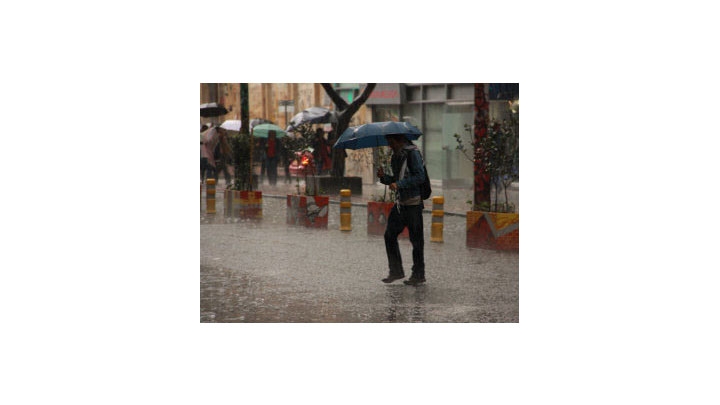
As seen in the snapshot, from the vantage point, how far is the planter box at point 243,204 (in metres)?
19.1

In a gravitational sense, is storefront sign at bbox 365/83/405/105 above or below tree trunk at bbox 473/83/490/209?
above

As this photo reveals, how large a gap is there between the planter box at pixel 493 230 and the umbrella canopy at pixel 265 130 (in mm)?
12783

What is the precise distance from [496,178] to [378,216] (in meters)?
2.49

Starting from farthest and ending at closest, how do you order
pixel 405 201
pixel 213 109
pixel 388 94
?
pixel 388 94 < pixel 213 109 < pixel 405 201

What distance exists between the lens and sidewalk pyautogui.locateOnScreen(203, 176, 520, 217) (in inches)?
793

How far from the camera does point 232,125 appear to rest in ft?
72.3

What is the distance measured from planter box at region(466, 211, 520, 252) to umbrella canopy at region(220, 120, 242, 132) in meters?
7.59

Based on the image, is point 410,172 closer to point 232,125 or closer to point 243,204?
point 243,204

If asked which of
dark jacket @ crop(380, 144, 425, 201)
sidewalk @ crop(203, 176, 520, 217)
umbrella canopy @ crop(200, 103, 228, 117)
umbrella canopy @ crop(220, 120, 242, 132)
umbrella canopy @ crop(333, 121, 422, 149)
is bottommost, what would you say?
sidewalk @ crop(203, 176, 520, 217)

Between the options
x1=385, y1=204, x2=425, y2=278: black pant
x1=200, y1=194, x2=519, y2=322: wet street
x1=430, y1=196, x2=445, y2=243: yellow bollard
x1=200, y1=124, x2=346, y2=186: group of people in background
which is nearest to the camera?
x1=200, y1=194, x2=519, y2=322: wet street

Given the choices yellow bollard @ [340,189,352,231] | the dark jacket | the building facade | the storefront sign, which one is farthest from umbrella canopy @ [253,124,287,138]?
the dark jacket

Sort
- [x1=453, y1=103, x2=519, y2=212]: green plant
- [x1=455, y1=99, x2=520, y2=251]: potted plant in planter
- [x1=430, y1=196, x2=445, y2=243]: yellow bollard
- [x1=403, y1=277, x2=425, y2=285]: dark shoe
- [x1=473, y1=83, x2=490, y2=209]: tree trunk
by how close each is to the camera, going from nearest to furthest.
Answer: [x1=403, y1=277, x2=425, y2=285]: dark shoe
[x1=455, y1=99, x2=520, y2=251]: potted plant in planter
[x1=453, y1=103, x2=519, y2=212]: green plant
[x1=473, y1=83, x2=490, y2=209]: tree trunk
[x1=430, y1=196, x2=445, y2=243]: yellow bollard

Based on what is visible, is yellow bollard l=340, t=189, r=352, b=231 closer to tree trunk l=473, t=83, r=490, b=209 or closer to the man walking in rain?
tree trunk l=473, t=83, r=490, b=209

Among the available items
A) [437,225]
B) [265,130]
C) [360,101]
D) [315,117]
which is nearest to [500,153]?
[437,225]
